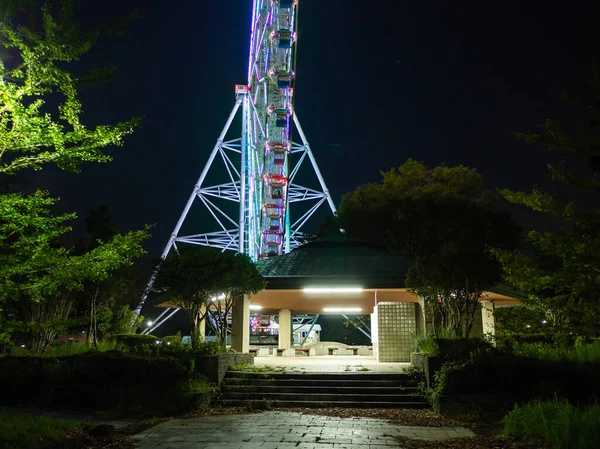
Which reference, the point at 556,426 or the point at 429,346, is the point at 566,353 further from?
the point at 556,426

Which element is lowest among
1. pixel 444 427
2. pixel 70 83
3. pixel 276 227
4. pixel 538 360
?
pixel 444 427

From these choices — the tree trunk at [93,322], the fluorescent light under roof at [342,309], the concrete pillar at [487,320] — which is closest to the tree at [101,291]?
the tree trunk at [93,322]

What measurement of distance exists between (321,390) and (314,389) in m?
0.15

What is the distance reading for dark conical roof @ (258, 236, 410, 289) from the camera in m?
14.3

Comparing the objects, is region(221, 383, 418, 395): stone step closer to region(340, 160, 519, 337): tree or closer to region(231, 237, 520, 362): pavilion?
region(231, 237, 520, 362): pavilion

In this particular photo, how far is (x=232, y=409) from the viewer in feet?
31.0

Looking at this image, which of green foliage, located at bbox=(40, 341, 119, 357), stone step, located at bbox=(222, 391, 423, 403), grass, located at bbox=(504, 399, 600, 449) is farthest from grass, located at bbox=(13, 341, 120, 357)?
grass, located at bbox=(504, 399, 600, 449)

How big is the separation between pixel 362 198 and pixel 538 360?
61.1ft

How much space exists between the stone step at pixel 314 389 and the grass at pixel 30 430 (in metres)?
3.93

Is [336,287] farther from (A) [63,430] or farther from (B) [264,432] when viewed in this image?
(A) [63,430]

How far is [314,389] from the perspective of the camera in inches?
413

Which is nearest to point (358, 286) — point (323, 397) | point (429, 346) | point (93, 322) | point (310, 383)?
point (429, 346)

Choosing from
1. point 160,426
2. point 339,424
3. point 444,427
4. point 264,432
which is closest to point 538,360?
point 444,427

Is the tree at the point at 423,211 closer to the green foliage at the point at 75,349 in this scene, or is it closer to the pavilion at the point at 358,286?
the pavilion at the point at 358,286
